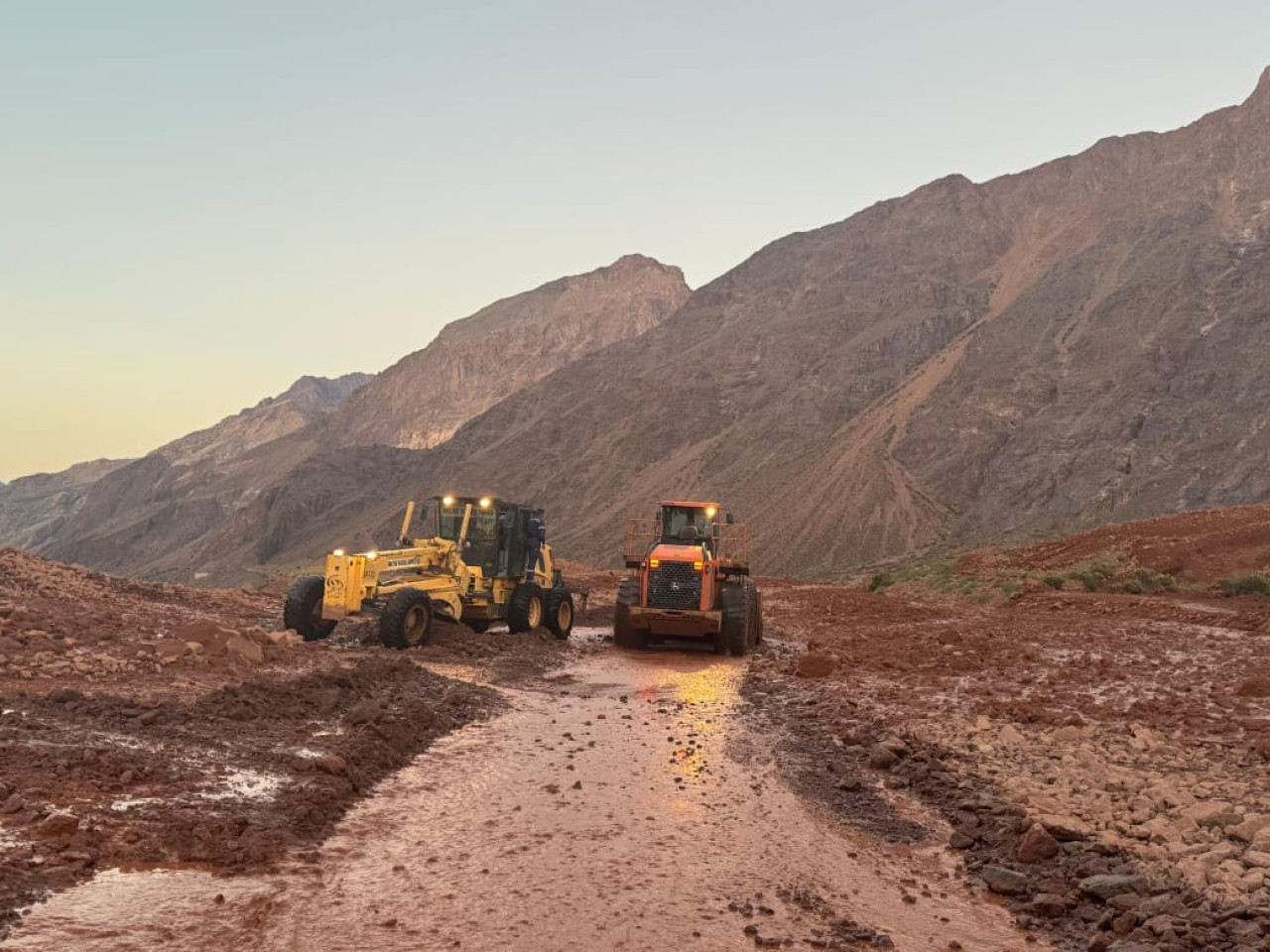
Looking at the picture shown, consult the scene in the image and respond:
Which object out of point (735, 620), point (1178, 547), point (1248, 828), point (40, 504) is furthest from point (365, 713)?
point (40, 504)

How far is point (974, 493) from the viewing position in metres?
61.1

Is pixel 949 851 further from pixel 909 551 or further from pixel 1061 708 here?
pixel 909 551

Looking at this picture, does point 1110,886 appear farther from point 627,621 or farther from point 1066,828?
point 627,621

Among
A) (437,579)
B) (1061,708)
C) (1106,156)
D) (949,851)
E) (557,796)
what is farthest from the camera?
(1106,156)

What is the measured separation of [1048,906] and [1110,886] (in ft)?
1.45

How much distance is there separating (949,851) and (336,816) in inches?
193

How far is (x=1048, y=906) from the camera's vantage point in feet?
19.9

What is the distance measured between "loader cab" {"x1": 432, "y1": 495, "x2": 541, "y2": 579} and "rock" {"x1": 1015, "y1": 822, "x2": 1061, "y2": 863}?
12.9 meters

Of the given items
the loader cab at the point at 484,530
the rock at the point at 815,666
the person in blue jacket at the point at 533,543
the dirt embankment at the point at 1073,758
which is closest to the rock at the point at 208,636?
the loader cab at the point at 484,530

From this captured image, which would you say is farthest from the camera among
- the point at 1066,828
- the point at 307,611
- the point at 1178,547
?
the point at 1178,547

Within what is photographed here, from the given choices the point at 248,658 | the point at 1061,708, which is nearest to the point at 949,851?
the point at 1061,708

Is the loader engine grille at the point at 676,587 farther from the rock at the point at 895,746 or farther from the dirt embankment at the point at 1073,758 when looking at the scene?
the rock at the point at 895,746

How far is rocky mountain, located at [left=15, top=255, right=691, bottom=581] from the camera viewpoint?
116375mm

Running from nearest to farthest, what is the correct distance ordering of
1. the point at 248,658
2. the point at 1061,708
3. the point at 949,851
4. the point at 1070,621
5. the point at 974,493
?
the point at 949,851, the point at 1061,708, the point at 248,658, the point at 1070,621, the point at 974,493
